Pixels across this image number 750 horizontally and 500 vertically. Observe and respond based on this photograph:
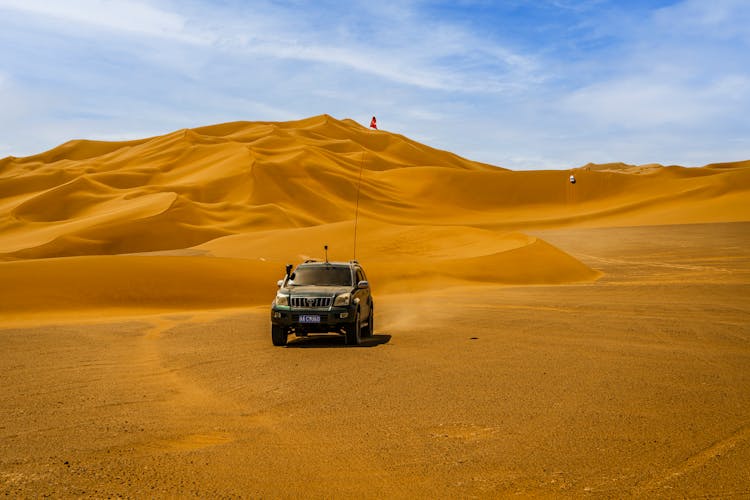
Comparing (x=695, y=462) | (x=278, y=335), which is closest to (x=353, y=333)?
(x=278, y=335)

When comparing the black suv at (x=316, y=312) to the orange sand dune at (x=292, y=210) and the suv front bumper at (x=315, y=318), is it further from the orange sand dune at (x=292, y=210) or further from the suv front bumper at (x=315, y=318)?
the orange sand dune at (x=292, y=210)

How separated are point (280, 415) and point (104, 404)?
206cm

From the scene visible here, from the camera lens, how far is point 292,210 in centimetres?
8244

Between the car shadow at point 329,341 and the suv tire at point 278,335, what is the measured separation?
32 centimetres

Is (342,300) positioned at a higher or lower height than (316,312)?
higher

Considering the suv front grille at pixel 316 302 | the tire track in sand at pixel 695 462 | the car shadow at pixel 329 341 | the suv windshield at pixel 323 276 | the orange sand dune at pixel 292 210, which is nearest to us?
the tire track in sand at pixel 695 462

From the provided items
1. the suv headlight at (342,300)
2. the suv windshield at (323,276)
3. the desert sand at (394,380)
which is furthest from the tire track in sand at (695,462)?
the suv windshield at (323,276)

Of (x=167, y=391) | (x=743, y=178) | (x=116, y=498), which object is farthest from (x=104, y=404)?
(x=743, y=178)

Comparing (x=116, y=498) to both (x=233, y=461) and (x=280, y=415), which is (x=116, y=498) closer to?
(x=233, y=461)

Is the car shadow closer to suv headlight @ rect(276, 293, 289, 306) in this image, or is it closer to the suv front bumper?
the suv front bumper

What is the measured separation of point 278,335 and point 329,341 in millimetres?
1645

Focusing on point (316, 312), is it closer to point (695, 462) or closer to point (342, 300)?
point (342, 300)

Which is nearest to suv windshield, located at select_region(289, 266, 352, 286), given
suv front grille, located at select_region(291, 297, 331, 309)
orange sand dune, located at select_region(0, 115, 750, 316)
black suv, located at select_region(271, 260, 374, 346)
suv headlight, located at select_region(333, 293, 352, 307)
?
black suv, located at select_region(271, 260, 374, 346)

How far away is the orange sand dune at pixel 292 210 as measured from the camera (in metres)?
35.8
